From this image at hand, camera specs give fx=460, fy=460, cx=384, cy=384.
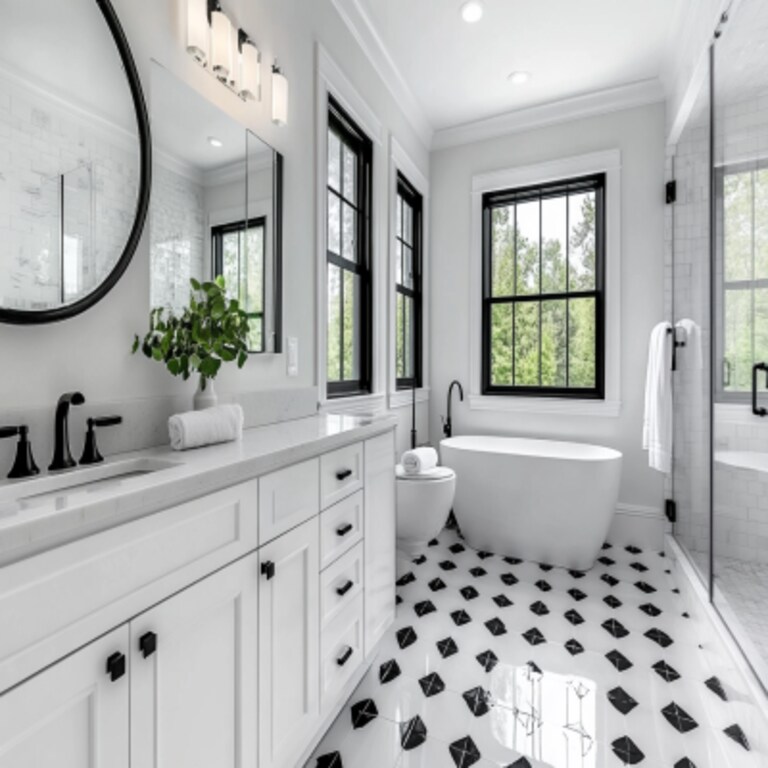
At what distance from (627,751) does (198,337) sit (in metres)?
1.76

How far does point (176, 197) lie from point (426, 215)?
8.38 feet

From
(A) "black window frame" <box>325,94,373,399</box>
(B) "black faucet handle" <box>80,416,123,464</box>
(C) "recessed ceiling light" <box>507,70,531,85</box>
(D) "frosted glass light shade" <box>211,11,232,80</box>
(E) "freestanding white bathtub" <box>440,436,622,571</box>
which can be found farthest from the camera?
(C) "recessed ceiling light" <box>507,70,531,85</box>

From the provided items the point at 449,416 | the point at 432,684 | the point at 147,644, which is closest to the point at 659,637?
the point at 432,684

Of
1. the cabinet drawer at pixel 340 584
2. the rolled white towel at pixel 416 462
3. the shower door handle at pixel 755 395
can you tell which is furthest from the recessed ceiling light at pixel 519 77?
the cabinet drawer at pixel 340 584

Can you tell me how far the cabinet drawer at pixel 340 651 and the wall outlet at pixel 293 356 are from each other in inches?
36.1

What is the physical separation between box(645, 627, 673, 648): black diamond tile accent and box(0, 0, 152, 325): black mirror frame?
239cm

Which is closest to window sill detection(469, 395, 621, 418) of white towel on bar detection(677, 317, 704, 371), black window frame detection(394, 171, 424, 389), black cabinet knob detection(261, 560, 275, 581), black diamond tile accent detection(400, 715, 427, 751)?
black window frame detection(394, 171, 424, 389)

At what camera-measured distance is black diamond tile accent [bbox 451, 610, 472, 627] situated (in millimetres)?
2068

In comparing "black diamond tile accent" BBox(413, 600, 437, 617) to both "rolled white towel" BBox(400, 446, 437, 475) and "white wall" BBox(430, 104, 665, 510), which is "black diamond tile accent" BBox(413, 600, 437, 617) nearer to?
"rolled white towel" BBox(400, 446, 437, 475)

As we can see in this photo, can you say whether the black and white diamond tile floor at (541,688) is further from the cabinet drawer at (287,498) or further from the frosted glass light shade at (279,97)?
the frosted glass light shade at (279,97)

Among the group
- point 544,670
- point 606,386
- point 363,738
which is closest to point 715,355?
point 606,386

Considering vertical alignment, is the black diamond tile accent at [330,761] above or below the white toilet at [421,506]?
below

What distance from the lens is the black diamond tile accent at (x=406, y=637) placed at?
190 centimetres

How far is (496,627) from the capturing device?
2.03 metres
